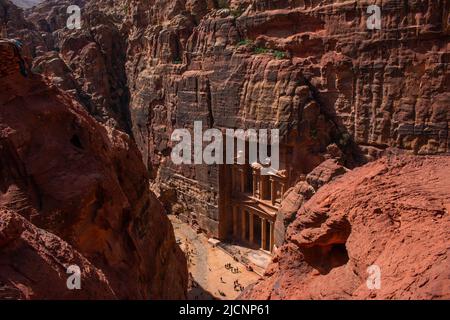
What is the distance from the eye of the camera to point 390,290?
4719 mm

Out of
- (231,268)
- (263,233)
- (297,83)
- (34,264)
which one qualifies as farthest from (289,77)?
(34,264)

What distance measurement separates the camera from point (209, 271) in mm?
23984

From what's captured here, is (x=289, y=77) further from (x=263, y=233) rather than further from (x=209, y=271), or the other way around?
(x=209, y=271)

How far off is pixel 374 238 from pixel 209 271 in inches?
760

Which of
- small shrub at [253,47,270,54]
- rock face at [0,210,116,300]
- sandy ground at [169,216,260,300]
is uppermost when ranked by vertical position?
small shrub at [253,47,270,54]

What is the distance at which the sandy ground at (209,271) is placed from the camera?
2158 centimetres

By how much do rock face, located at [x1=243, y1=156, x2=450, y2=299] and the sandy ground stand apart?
14.6 meters

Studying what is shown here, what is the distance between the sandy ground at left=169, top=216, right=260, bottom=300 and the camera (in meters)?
21.6

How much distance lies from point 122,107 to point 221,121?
60.1ft

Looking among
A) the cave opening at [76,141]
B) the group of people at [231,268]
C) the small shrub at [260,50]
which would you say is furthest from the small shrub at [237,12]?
the cave opening at [76,141]

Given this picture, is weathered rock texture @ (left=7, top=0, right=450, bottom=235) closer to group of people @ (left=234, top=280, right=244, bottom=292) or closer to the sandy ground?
the sandy ground

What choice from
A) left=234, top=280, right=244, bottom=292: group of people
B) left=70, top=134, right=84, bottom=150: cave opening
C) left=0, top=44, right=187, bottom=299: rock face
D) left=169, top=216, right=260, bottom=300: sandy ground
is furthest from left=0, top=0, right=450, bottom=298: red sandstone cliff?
left=234, top=280, right=244, bottom=292: group of people

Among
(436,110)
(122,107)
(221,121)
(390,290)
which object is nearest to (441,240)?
(390,290)
